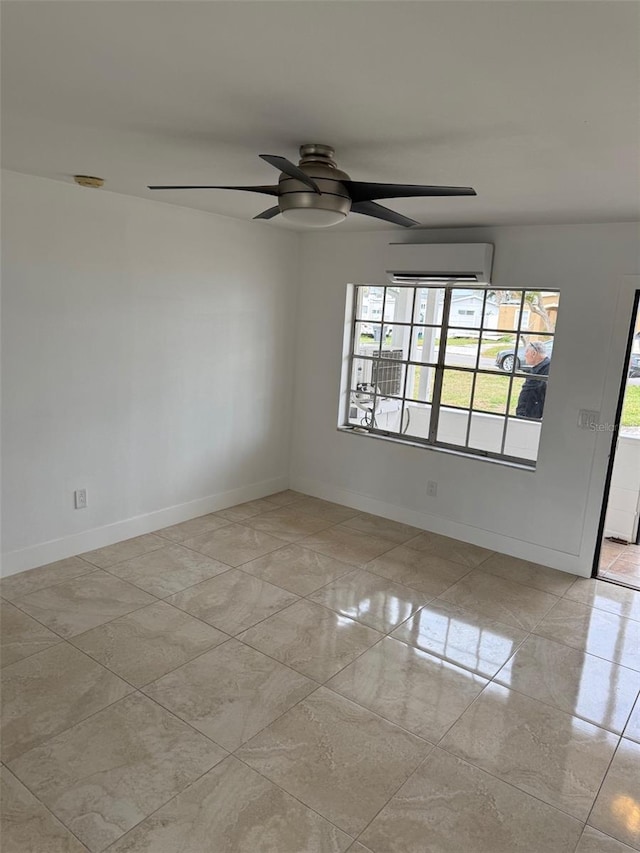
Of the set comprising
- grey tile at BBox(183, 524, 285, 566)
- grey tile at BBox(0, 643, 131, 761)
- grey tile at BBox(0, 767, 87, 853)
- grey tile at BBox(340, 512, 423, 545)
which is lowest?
grey tile at BBox(0, 767, 87, 853)

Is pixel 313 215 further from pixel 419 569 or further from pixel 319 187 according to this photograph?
pixel 419 569

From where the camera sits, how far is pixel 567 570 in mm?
4031

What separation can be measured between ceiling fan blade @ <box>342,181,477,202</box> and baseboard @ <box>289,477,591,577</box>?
2.83 metres

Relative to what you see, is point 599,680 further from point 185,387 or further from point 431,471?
point 185,387

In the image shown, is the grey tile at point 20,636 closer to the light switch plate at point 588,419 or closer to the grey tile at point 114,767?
the grey tile at point 114,767

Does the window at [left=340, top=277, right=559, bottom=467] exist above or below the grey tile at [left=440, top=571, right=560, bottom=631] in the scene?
above

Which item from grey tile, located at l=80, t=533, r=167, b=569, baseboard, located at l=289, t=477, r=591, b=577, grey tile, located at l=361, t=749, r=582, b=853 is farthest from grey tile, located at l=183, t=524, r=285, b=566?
grey tile, located at l=361, t=749, r=582, b=853

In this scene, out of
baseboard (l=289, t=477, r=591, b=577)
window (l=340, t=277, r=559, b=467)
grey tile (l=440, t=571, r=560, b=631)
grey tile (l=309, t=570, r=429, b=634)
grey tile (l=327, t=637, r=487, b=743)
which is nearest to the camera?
grey tile (l=327, t=637, r=487, b=743)

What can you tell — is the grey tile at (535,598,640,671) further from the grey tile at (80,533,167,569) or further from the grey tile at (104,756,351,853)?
the grey tile at (80,533,167,569)

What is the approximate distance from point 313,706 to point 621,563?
2.92 meters

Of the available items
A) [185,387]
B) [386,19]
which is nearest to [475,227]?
[185,387]

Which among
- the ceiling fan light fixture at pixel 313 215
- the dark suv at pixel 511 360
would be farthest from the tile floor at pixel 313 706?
the ceiling fan light fixture at pixel 313 215

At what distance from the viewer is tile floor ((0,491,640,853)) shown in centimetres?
194

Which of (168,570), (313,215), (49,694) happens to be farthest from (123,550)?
(313,215)
